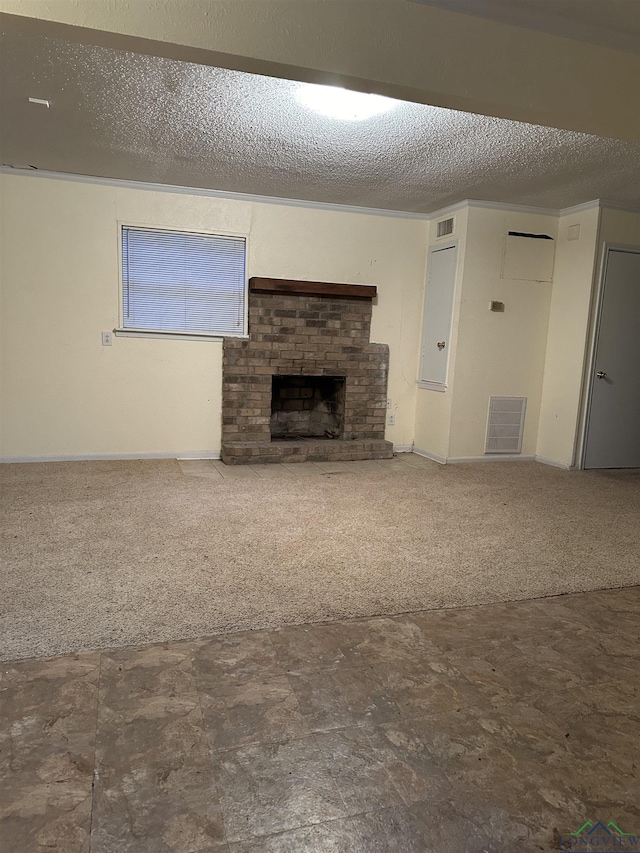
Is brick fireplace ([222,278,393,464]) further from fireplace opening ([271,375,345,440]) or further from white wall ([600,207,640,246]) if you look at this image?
white wall ([600,207,640,246])

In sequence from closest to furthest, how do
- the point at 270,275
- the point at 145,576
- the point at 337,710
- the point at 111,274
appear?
the point at 337,710 < the point at 145,576 < the point at 111,274 < the point at 270,275

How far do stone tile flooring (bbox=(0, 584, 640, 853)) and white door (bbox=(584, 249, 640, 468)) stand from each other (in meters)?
3.39

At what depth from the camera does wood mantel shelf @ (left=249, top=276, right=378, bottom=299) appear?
501 centimetres

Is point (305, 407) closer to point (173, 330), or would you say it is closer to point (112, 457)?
point (173, 330)

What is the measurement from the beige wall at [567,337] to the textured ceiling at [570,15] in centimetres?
283

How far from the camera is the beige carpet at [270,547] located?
2.26 m

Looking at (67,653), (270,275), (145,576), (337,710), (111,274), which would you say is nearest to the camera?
(337,710)

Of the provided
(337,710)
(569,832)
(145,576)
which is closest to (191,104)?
(145,576)

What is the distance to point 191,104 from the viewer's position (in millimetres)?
3020

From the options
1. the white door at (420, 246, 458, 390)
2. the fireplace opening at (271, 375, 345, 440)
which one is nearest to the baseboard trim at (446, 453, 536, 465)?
the white door at (420, 246, 458, 390)

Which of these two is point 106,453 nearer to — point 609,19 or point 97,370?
point 97,370

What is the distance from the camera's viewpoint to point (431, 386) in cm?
550

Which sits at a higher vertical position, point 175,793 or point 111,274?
point 111,274

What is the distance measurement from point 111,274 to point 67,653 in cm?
360
